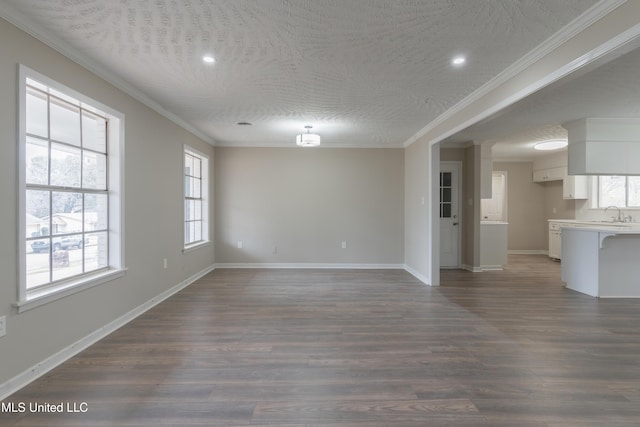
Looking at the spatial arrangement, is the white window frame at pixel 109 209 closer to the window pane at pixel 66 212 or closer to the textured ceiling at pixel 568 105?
the window pane at pixel 66 212

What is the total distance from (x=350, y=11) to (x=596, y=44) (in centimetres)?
161

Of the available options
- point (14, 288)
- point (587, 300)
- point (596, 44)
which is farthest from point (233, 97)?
point (587, 300)

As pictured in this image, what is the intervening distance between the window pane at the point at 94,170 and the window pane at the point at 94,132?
0.26ft

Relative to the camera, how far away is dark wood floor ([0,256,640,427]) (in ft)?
6.03

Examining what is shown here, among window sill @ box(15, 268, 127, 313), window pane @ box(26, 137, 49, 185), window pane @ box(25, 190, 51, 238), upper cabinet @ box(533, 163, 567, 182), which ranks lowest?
window sill @ box(15, 268, 127, 313)

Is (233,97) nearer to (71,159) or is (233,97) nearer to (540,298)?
(71,159)

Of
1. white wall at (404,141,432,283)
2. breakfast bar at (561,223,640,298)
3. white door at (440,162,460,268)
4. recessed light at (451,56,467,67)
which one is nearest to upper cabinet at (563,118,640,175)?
breakfast bar at (561,223,640,298)

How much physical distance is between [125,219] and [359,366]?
279cm

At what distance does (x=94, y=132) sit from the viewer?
301 cm

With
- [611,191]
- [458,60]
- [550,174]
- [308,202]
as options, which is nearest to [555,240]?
[611,191]

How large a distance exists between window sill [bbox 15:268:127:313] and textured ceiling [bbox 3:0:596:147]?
6.35 feet

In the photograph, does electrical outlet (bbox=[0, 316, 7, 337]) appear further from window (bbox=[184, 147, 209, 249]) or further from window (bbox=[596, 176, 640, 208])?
window (bbox=[596, 176, 640, 208])

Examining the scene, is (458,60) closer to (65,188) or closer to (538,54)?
(538,54)

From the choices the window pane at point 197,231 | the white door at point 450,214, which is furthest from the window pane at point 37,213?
the white door at point 450,214
